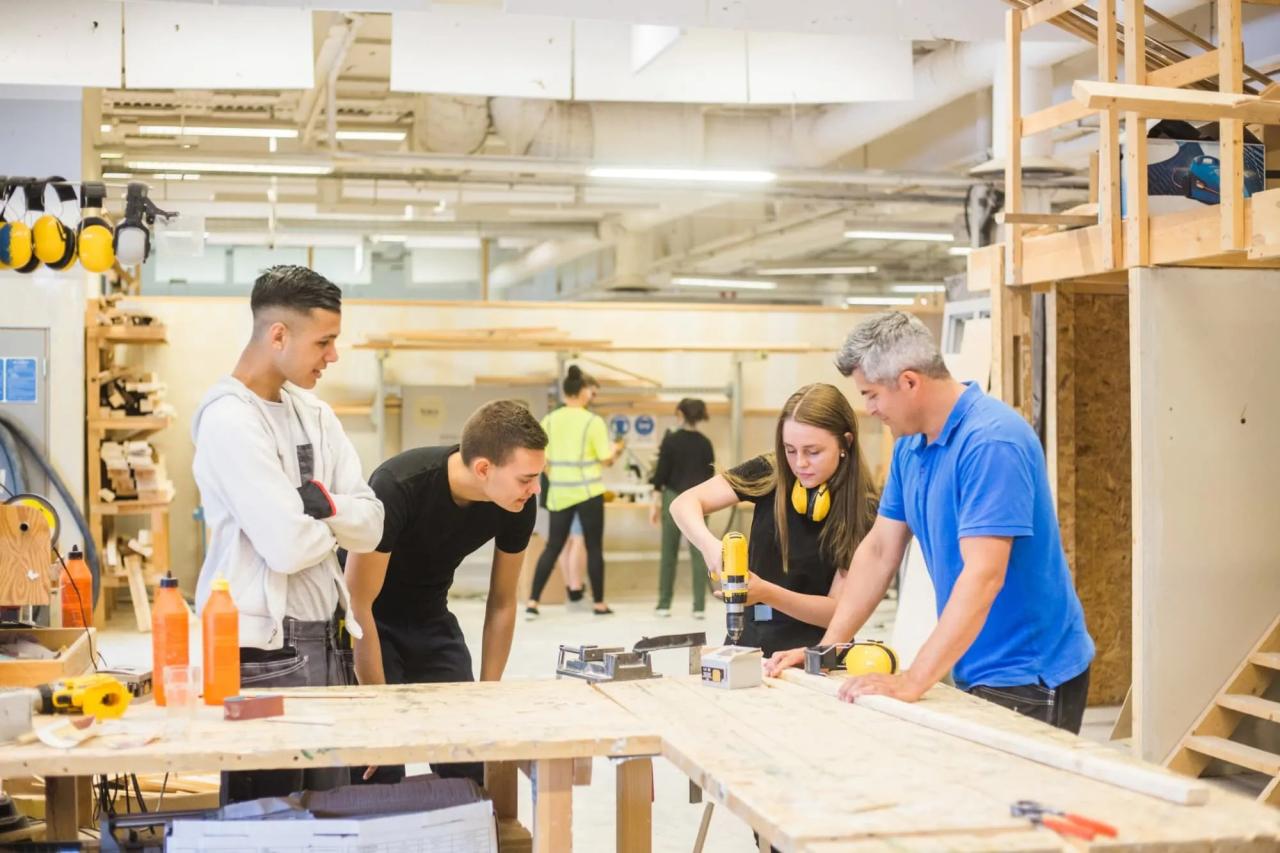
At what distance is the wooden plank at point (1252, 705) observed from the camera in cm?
486

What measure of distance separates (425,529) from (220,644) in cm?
73

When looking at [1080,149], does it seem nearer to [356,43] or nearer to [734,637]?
[356,43]

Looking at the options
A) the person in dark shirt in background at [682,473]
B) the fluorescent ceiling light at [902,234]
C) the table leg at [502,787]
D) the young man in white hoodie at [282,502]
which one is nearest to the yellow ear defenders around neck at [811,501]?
the table leg at [502,787]

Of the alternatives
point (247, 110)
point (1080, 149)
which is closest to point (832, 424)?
point (1080, 149)

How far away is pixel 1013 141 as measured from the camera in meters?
5.61

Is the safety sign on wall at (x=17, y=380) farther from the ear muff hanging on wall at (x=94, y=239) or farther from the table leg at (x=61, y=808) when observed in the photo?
the table leg at (x=61, y=808)

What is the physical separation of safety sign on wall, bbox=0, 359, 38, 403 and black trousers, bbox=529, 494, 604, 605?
11.4 ft

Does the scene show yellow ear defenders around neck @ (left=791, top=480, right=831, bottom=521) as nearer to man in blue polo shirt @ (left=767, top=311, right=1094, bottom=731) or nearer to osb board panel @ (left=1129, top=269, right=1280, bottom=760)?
man in blue polo shirt @ (left=767, top=311, right=1094, bottom=731)

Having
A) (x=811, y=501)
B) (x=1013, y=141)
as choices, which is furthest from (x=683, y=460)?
(x=811, y=501)

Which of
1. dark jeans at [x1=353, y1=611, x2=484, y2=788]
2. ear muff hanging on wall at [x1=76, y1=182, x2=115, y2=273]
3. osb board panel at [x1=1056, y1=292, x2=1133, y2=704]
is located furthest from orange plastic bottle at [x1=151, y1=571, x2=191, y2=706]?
osb board panel at [x1=1056, y1=292, x2=1133, y2=704]

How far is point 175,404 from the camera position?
33.6ft

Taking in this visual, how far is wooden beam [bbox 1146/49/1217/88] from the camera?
→ 5035 mm

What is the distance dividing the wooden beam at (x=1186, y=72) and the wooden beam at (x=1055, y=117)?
212mm

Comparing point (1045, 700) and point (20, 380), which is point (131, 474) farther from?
point (1045, 700)
